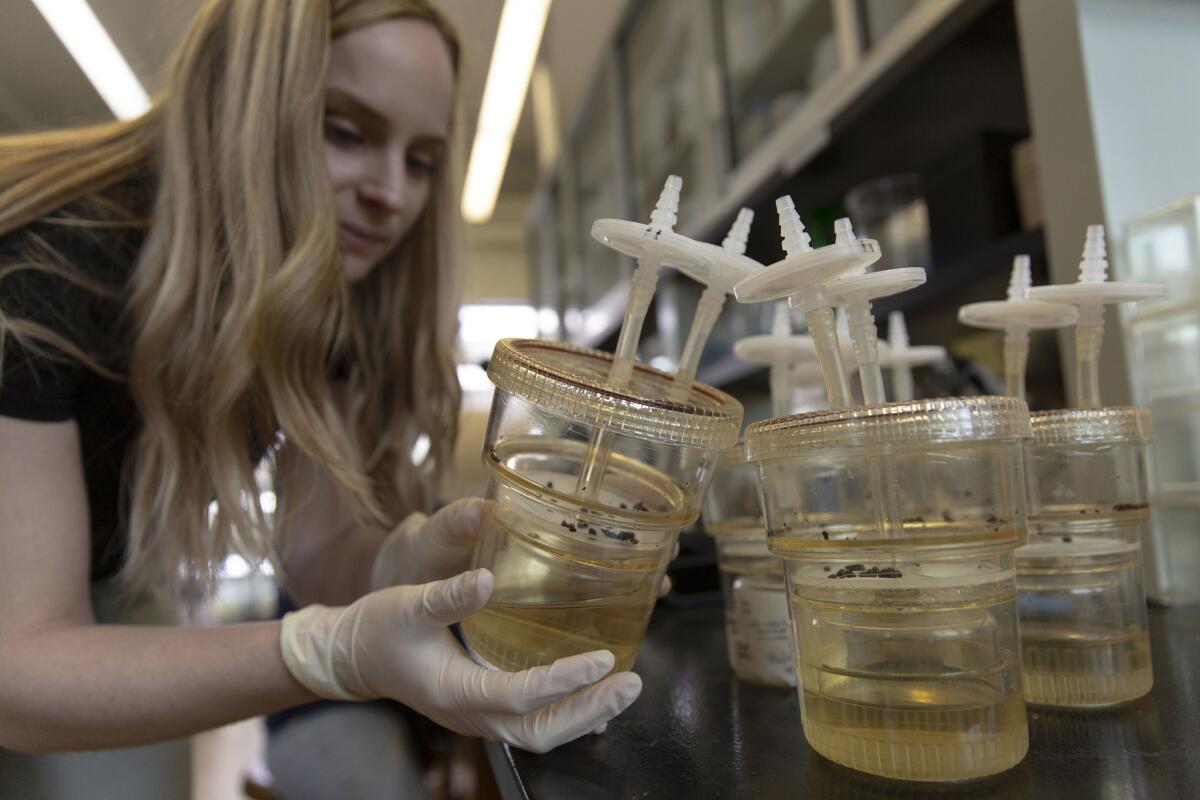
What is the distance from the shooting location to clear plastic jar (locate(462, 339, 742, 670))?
0.43 meters

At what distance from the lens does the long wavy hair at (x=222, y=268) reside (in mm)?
746

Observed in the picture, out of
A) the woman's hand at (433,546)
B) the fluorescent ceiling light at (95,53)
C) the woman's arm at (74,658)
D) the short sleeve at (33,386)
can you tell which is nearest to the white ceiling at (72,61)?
the fluorescent ceiling light at (95,53)

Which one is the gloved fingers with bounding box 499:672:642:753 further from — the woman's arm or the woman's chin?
the woman's chin

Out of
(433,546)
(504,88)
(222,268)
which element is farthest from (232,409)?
(504,88)

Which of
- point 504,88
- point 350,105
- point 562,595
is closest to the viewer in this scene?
point 562,595

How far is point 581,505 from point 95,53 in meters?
1.07

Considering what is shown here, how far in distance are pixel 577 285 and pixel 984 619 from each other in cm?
340

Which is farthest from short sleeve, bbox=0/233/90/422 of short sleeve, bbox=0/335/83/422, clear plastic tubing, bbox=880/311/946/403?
clear plastic tubing, bbox=880/311/946/403

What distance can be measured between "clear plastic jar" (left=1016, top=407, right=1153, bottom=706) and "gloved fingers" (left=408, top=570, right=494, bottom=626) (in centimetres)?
35

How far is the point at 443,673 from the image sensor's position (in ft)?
1.68

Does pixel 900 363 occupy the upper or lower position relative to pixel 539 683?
upper

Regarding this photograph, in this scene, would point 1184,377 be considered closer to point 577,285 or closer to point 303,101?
point 303,101

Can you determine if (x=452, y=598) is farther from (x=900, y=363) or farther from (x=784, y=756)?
(x=900, y=363)

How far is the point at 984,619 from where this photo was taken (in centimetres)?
39
